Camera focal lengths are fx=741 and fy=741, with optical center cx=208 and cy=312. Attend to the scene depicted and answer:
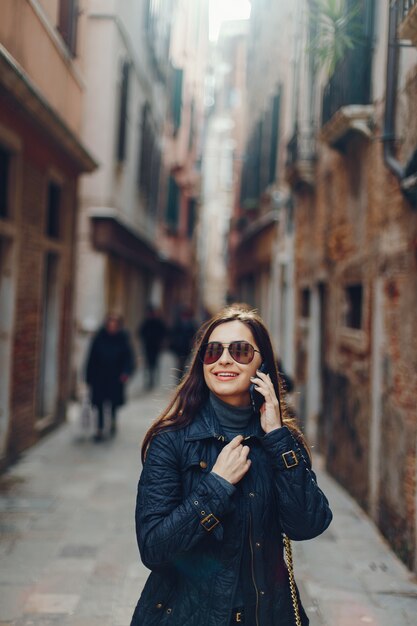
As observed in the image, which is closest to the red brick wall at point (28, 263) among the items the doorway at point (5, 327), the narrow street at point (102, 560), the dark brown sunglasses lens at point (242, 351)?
the doorway at point (5, 327)

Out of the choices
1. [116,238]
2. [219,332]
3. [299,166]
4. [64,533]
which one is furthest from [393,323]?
[116,238]

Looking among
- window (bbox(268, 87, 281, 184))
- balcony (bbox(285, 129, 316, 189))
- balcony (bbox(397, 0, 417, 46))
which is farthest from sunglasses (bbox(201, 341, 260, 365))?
window (bbox(268, 87, 281, 184))

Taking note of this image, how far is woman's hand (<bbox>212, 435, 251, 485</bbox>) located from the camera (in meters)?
2.21

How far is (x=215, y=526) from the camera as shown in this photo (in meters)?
2.16

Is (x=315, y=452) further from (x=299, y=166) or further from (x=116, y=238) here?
(x=116, y=238)

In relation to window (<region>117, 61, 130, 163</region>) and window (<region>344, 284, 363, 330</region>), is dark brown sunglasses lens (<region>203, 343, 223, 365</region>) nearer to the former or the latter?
window (<region>344, 284, 363, 330</region>)

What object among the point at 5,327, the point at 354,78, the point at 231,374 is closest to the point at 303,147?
the point at 354,78

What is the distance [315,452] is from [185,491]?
24.7ft

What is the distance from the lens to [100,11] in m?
12.6

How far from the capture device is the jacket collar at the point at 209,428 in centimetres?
234

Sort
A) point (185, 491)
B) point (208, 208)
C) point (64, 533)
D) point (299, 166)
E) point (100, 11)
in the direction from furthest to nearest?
point (208, 208)
point (100, 11)
point (299, 166)
point (64, 533)
point (185, 491)

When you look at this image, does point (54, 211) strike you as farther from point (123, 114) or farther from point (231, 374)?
point (231, 374)

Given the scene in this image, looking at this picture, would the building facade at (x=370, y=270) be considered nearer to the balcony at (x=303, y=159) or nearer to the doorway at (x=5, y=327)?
the balcony at (x=303, y=159)

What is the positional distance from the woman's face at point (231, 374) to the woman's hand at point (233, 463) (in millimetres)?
184
